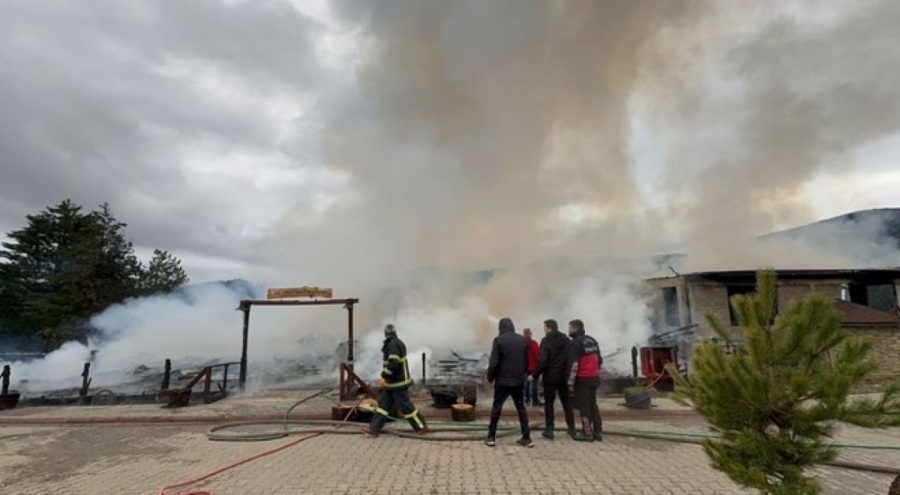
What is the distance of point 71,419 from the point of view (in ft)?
31.0

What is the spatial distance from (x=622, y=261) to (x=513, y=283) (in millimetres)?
5982

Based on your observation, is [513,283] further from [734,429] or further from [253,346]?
[734,429]

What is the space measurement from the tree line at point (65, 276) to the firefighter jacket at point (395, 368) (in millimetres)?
25874

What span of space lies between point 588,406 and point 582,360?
2.24 ft

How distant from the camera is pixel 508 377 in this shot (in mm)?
6508

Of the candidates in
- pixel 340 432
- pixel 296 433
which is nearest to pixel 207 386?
pixel 296 433

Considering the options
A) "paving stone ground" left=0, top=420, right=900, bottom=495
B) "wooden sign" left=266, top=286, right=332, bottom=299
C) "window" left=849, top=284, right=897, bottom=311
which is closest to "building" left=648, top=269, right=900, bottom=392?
"window" left=849, top=284, right=897, bottom=311

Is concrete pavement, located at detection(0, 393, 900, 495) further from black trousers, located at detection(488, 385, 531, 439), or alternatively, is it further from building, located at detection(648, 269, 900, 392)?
building, located at detection(648, 269, 900, 392)

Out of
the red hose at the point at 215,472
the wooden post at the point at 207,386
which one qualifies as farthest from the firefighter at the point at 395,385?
the wooden post at the point at 207,386

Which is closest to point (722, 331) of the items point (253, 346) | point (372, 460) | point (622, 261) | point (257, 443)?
point (372, 460)

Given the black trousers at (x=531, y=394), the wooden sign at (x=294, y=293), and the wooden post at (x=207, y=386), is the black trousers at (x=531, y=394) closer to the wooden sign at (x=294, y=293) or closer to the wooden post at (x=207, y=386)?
the wooden sign at (x=294, y=293)

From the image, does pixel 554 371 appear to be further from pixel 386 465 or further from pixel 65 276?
pixel 65 276

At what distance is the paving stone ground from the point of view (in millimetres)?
4758

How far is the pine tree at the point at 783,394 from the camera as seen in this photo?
2678 mm
